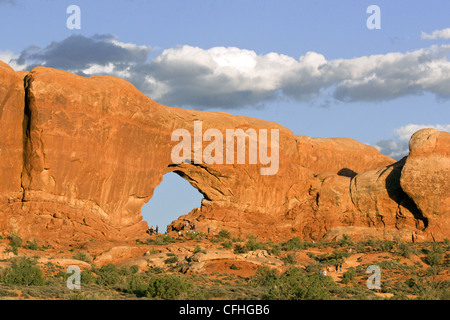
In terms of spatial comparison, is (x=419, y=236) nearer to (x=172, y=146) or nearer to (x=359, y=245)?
(x=359, y=245)

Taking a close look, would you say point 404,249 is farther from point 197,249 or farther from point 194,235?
point 194,235

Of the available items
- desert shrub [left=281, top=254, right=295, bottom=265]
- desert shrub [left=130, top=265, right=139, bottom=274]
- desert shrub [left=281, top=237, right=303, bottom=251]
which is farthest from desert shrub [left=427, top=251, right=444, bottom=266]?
desert shrub [left=130, top=265, right=139, bottom=274]

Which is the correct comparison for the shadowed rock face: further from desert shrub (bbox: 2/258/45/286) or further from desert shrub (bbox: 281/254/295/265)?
desert shrub (bbox: 2/258/45/286)

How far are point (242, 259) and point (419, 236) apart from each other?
13.3m

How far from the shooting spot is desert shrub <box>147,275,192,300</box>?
26.5 m

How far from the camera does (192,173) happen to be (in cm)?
4741

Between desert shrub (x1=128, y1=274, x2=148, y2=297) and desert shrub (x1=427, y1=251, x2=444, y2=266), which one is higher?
desert shrub (x1=427, y1=251, x2=444, y2=266)

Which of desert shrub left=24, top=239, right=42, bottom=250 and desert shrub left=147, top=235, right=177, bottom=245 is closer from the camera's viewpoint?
desert shrub left=24, top=239, right=42, bottom=250

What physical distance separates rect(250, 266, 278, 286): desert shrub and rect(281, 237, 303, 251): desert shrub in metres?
6.88

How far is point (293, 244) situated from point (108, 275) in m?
15.6

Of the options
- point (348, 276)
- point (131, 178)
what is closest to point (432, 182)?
point (348, 276)
